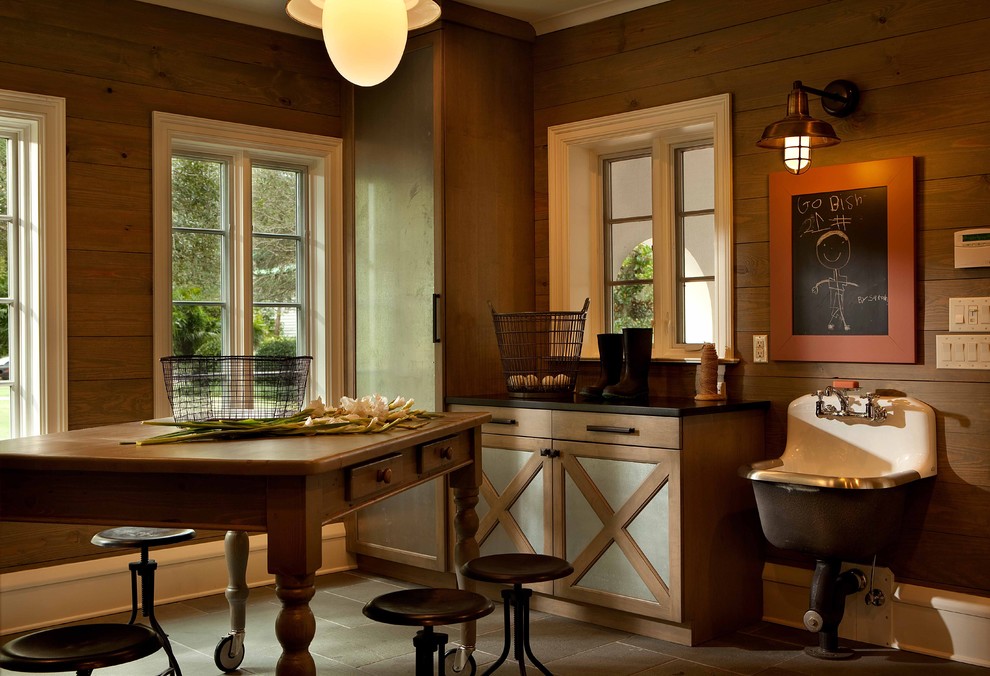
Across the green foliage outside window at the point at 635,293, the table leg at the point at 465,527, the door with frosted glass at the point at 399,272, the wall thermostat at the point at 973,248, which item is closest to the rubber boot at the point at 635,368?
the green foliage outside window at the point at 635,293

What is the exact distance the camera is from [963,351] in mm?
3227

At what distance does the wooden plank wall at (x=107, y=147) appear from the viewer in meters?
3.72

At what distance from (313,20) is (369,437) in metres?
1.13

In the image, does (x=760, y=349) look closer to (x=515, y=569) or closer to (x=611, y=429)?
(x=611, y=429)

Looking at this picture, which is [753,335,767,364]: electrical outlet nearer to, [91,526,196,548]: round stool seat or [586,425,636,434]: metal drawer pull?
[586,425,636,434]: metal drawer pull

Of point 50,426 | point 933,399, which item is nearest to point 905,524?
point 933,399

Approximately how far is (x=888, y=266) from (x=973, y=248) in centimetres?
28

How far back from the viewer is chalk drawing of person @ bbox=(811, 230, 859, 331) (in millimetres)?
3498

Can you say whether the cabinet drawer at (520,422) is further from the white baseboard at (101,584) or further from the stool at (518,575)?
the white baseboard at (101,584)

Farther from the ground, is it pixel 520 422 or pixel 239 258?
pixel 239 258

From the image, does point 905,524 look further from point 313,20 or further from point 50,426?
point 50,426

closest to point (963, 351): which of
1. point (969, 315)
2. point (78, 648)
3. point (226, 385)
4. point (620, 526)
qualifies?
point (969, 315)

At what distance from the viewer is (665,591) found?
3389 mm

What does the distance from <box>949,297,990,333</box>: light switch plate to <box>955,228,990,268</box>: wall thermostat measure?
12cm
